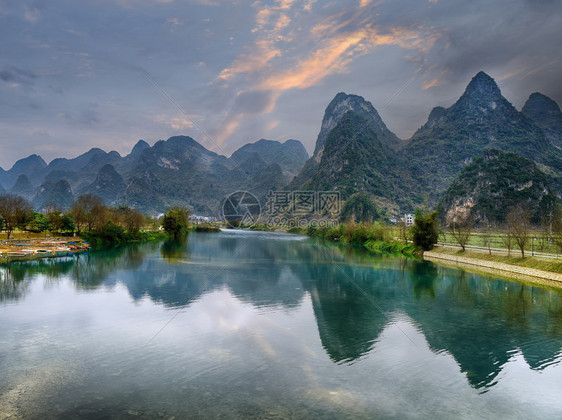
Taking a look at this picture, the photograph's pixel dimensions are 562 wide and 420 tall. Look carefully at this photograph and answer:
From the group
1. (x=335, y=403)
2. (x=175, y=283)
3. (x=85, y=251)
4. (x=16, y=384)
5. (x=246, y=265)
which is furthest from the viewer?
(x=85, y=251)

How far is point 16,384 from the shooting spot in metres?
12.1

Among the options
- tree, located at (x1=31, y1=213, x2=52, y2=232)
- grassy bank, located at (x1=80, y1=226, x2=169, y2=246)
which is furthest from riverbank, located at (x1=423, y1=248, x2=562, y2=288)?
tree, located at (x1=31, y1=213, x2=52, y2=232)

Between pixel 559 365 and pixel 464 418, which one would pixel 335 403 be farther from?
pixel 559 365

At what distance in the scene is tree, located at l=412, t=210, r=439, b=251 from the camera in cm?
6122

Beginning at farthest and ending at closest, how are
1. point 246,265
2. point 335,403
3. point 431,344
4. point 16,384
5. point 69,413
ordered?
point 246,265
point 431,344
point 16,384
point 335,403
point 69,413

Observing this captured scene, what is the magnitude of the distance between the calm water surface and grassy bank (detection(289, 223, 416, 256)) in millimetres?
37964

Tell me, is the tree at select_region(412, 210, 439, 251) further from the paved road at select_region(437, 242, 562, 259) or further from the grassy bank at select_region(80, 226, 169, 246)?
the grassy bank at select_region(80, 226, 169, 246)

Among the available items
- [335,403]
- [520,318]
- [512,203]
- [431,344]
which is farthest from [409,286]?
[512,203]

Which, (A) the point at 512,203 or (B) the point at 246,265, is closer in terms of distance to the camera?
(B) the point at 246,265

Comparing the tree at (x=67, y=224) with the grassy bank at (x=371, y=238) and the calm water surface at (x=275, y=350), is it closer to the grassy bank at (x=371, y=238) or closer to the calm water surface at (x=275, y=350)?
the calm water surface at (x=275, y=350)

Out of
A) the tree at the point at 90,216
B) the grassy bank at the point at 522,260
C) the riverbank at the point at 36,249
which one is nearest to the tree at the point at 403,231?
the grassy bank at the point at 522,260

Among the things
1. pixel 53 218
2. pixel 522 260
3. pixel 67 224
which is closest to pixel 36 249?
pixel 53 218

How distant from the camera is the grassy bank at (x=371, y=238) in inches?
2787

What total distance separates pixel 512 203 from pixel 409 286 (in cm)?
11439
